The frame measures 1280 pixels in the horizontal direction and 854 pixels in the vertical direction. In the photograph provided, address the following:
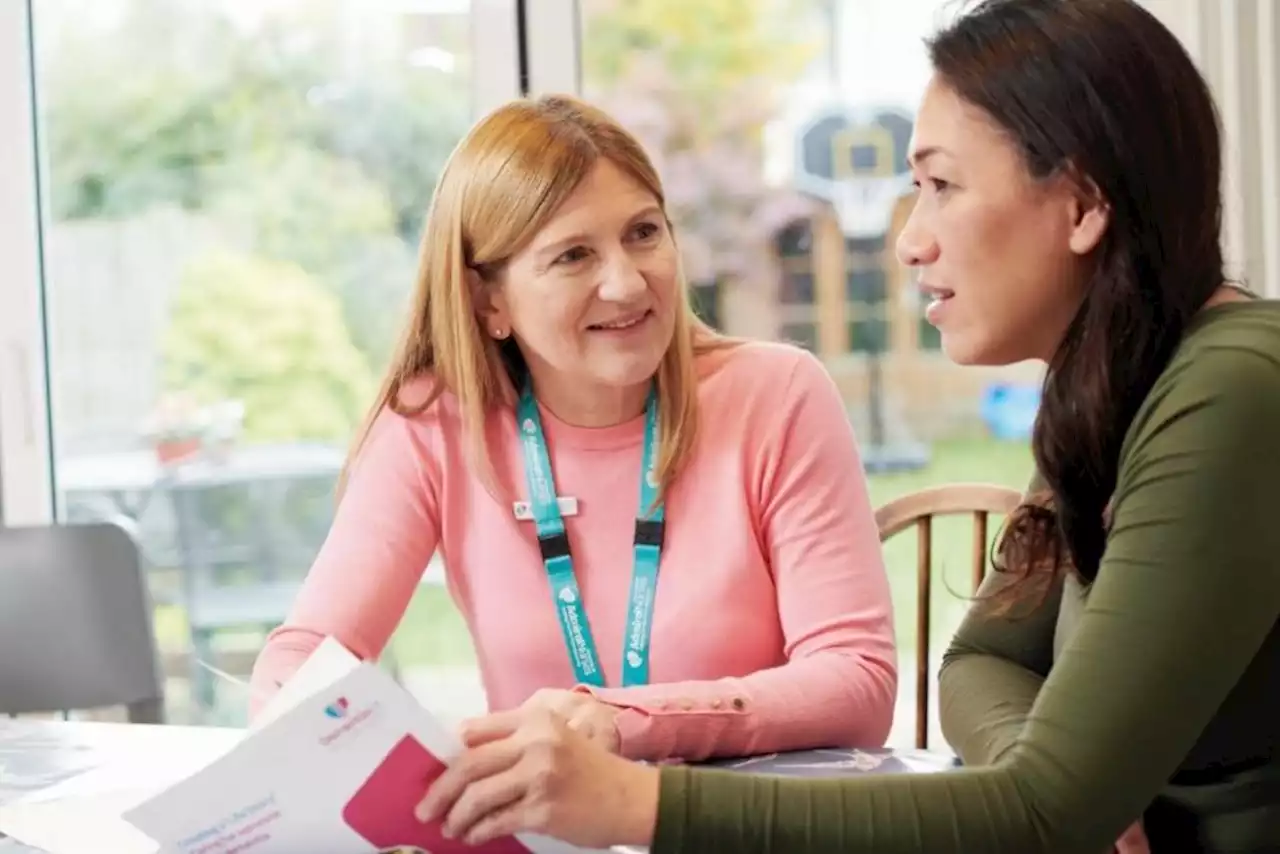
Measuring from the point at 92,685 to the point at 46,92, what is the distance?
4.48 ft

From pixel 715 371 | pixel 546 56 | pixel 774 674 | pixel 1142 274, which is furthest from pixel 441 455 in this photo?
pixel 546 56

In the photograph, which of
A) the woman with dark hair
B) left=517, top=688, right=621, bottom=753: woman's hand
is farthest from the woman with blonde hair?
the woman with dark hair

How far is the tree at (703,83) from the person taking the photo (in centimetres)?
278

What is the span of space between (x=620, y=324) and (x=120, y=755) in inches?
29.1

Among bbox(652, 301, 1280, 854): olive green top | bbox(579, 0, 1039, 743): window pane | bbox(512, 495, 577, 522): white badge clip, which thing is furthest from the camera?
bbox(579, 0, 1039, 743): window pane

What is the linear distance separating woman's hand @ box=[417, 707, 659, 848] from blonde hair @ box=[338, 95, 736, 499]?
29.7 inches

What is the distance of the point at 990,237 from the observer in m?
1.15

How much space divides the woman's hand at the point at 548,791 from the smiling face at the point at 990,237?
0.45 m

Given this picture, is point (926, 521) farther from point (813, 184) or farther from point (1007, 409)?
point (813, 184)

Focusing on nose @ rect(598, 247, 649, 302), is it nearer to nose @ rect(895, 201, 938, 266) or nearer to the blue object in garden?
nose @ rect(895, 201, 938, 266)

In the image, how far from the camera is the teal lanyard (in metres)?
1.71

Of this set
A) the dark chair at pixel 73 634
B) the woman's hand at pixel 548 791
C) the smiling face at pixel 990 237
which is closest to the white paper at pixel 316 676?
the woman's hand at pixel 548 791

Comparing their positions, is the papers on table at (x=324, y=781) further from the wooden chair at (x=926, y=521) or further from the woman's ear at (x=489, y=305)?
the wooden chair at (x=926, y=521)

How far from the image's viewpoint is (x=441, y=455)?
5.98ft
